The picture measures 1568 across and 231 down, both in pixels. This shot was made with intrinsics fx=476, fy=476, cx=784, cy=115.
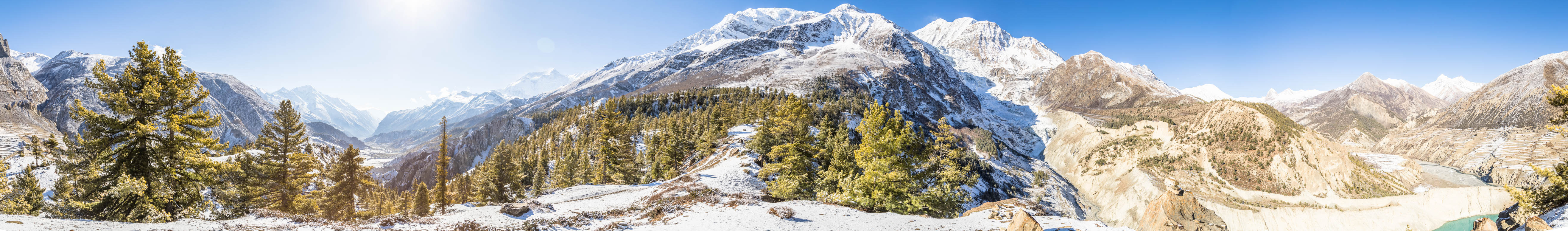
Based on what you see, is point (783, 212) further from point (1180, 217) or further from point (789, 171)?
point (1180, 217)

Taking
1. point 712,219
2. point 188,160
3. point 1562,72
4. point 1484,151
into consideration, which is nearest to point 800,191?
point 712,219

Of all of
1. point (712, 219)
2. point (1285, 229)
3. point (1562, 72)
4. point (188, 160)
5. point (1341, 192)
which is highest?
point (1562, 72)

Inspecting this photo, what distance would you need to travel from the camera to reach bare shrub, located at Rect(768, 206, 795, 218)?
667 inches

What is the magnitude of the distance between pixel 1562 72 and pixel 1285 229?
94571mm

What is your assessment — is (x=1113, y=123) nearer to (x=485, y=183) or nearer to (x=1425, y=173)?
(x=1425, y=173)

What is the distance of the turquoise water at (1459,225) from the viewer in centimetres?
4450

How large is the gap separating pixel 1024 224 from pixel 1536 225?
10142 mm

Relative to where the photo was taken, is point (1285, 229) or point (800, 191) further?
point (1285, 229)

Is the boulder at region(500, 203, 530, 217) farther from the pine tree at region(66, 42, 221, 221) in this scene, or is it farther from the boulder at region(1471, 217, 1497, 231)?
the boulder at region(1471, 217, 1497, 231)

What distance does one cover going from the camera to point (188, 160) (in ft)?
50.6

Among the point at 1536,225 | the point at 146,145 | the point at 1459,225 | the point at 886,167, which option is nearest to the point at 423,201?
the point at 146,145

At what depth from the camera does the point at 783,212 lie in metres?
17.4

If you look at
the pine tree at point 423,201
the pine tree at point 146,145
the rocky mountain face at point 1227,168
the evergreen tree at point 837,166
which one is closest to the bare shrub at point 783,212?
the evergreen tree at point 837,166

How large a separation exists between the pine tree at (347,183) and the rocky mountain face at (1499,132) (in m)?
107
